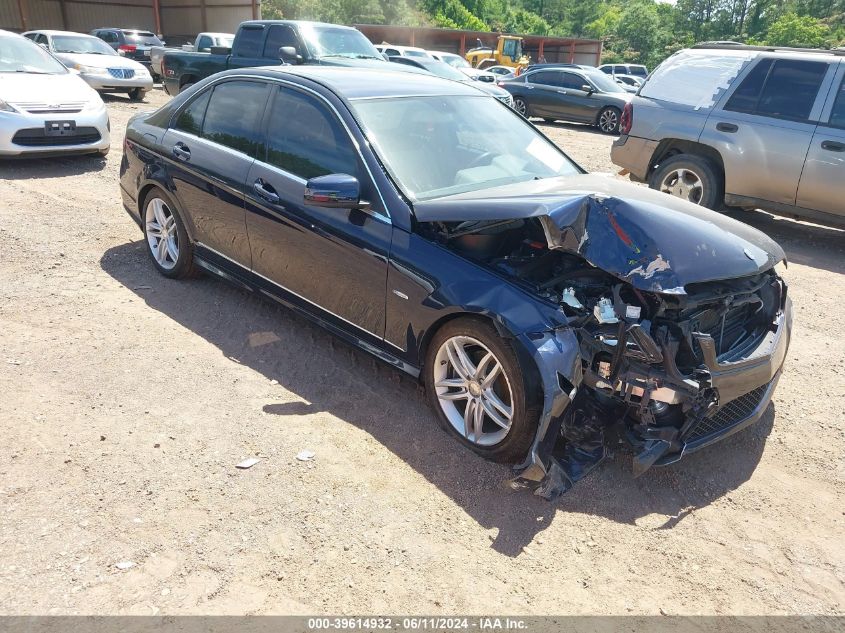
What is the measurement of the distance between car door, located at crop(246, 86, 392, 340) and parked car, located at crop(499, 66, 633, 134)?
14237 millimetres

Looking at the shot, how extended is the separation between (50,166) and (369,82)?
6660 mm

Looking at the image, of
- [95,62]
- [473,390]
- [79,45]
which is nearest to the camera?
[473,390]

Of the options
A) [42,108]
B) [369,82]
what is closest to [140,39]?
[42,108]

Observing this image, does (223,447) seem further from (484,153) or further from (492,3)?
(492,3)

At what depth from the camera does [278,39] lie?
430 inches

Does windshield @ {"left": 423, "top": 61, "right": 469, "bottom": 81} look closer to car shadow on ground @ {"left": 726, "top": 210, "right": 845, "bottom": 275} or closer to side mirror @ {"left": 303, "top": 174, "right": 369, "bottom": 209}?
car shadow on ground @ {"left": 726, "top": 210, "right": 845, "bottom": 275}

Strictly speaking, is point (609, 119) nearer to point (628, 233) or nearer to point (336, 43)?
point (336, 43)

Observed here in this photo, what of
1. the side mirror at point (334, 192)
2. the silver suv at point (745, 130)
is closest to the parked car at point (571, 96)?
the silver suv at point (745, 130)

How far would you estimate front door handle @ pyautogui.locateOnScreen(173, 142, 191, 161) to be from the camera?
493 cm

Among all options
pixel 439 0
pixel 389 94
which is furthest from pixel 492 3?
pixel 389 94

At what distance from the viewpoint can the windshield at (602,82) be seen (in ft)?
57.1

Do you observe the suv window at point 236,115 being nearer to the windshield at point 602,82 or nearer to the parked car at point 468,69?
the windshield at point 602,82

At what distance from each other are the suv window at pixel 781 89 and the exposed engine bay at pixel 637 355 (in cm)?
466

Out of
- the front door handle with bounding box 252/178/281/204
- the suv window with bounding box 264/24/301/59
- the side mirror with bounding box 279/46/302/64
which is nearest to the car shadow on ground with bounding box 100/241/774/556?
the front door handle with bounding box 252/178/281/204
